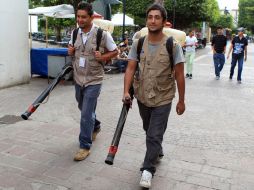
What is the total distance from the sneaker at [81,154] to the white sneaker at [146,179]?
0.96 m

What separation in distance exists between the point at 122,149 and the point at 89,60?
133 centimetres

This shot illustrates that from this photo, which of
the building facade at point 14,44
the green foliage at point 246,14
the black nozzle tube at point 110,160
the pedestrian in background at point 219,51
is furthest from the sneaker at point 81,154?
the green foliage at point 246,14

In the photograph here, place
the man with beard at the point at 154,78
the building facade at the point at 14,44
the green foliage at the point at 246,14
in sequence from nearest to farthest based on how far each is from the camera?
1. the man with beard at the point at 154,78
2. the building facade at the point at 14,44
3. the green foliage at the point at 246,14

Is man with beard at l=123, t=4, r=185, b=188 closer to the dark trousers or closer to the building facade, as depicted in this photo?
the dark trousers

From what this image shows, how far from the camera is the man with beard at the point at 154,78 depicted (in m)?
3.60

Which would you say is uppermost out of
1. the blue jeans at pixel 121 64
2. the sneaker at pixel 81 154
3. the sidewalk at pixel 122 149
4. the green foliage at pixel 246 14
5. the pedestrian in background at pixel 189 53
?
the green foliage at pixel 246 14

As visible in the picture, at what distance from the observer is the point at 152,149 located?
12.3 feet

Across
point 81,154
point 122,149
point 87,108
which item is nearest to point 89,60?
point 87,108

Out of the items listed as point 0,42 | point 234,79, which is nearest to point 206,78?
point 234,79

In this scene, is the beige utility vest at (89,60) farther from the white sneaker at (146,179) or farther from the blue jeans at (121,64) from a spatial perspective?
the blue jeans at (121,64)

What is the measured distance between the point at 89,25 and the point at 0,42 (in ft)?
16.3

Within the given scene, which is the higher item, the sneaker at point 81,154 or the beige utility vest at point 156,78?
the beige utility vest at point 156,78

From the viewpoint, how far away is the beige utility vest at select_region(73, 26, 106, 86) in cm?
434

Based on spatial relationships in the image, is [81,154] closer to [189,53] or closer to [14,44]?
[14,44]
